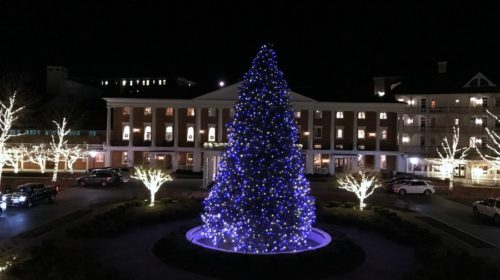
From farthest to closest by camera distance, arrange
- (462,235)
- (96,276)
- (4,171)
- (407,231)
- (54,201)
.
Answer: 1. (4,171)
2. (54,201)
3. (462,235)
4. (407,231)
5. (96,276)

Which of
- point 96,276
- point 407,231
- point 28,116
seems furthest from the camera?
point 28,116

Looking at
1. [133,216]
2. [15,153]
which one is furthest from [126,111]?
[133,216]

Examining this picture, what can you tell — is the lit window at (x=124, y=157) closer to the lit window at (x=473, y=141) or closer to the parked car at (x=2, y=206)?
the parked car at (x=2, y=206)

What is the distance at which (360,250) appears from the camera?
19.4 metres

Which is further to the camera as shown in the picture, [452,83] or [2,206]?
[452,83]

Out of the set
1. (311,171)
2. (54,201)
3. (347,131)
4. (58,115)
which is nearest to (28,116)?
(58,115)

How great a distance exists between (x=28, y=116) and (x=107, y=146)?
9893 mm

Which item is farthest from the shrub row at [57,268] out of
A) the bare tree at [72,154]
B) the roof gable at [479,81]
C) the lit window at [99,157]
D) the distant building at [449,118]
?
the roof gable at [479,81]

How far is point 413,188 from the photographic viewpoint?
4000cm

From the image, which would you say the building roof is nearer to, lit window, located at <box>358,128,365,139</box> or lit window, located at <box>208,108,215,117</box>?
lit window, located at <box>358,128,365,139</box>

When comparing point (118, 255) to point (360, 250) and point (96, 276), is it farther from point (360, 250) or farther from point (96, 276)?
point (360, 250)

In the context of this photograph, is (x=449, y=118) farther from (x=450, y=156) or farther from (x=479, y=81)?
(x=450, y=156)

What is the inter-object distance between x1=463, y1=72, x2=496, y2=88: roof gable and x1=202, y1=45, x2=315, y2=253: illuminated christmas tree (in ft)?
144

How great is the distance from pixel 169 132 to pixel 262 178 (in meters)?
41.1
